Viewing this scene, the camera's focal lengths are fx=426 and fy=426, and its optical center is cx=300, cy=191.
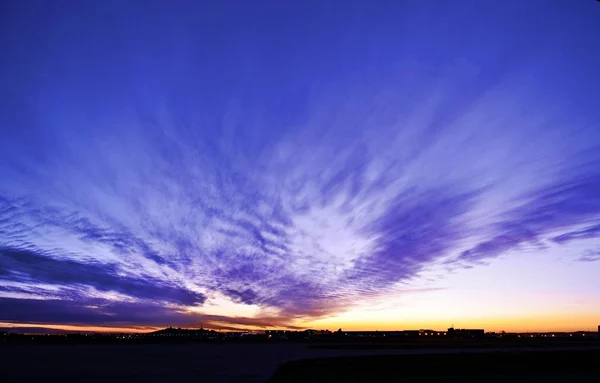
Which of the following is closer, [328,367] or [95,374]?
[95,374]

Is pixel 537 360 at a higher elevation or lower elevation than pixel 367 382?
higher

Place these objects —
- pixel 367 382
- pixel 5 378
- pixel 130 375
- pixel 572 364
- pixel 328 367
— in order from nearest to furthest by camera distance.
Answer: pixel 367 382 < pixel 5 378 < pixel 130 375 < pixel 328 367 < pixel 572 364

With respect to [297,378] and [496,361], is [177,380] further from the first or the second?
[496,361]

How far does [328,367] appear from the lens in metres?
45.4

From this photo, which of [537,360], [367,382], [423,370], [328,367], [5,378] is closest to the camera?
[367,382]

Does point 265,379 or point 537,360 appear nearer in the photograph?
point 265,379

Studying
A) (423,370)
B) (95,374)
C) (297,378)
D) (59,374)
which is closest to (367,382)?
(297,378)

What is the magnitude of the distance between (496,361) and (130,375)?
136 ft

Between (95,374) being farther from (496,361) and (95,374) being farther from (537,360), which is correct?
(537,360)

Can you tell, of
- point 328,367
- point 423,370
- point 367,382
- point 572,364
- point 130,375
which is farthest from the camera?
point 572,364

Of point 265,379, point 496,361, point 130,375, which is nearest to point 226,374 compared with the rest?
point 265,379

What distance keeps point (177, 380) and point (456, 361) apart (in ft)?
108

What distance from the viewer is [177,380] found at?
33500 mm

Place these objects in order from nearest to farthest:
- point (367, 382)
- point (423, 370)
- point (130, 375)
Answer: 1. point (367, 382)
2. point (130, 375)
3. point (423, 370)
